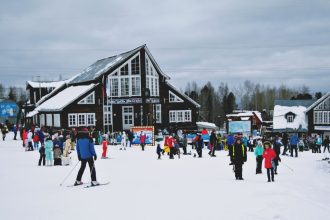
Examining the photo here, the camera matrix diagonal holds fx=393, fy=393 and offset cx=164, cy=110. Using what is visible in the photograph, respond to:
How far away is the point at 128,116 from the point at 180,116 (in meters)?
6.62

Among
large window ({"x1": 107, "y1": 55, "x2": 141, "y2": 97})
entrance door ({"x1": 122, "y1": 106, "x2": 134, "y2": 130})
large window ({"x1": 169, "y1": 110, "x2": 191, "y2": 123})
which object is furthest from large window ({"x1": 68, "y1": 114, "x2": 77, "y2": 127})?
large window ({"x1": 169, "y1": 110, "x2": 191, "y2": 123})

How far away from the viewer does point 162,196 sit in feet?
32.7

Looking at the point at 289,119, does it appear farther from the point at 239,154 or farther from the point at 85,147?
the point at 85,147

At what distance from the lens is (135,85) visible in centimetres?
4619

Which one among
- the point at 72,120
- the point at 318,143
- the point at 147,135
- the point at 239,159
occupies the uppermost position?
the point at 72,120

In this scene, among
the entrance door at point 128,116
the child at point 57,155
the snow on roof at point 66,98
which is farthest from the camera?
the entrance door at point 128,116

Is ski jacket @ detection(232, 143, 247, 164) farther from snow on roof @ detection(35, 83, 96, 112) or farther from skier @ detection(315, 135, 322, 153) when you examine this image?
snow on roof @ detection(35, 83, 96, 112)

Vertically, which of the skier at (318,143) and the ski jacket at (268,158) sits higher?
the ski jacket at (268,158)

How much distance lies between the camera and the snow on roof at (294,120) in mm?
59112

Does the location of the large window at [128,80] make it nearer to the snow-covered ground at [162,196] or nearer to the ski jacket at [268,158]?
the snow-covered ground at [162,196]

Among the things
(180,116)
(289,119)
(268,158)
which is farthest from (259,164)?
(289,119)

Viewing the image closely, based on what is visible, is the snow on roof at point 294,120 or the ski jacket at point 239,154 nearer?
the ski jacket at point 239,154

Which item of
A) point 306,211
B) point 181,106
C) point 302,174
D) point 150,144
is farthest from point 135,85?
point 306,211

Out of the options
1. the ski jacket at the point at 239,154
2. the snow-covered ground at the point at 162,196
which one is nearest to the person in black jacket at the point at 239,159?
the ski jacket at the point at 239,154
